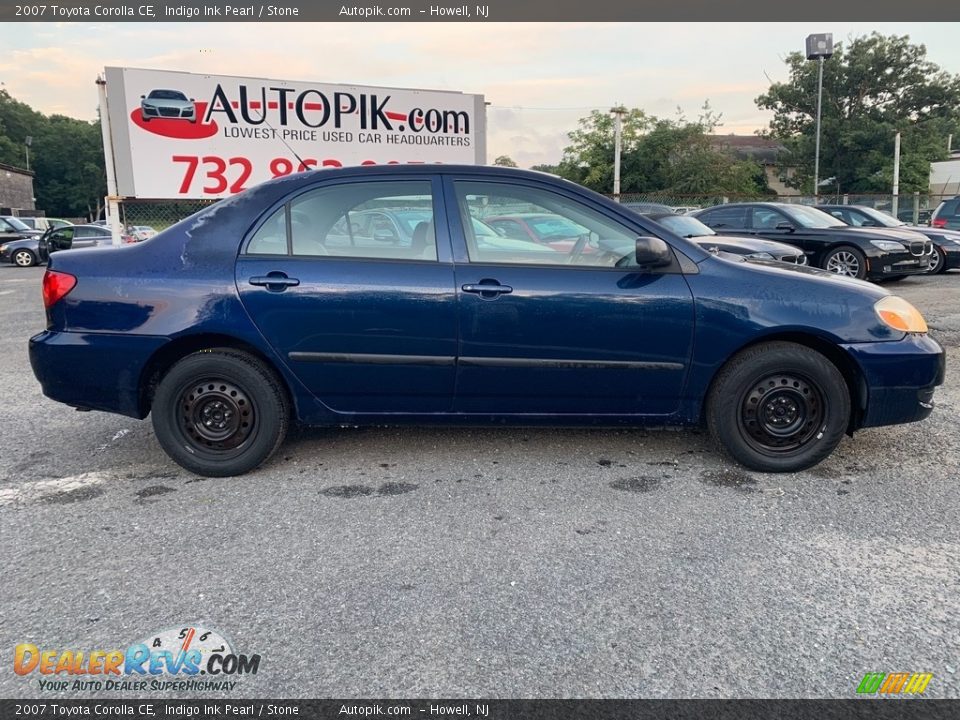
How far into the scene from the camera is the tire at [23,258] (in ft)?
66.8

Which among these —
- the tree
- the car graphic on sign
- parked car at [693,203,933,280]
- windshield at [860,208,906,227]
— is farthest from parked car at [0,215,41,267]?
the tree

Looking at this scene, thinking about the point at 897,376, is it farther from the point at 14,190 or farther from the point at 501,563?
the point at 14,190

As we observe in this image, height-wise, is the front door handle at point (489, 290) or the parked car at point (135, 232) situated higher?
the parked car at point (135, 232)

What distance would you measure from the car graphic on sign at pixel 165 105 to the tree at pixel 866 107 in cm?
4056

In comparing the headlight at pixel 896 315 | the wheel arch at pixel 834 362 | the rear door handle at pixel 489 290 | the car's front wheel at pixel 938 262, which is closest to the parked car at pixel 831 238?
the car's front wheel at pixel 938 262

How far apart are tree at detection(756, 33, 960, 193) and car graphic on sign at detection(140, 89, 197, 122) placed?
40.6 m

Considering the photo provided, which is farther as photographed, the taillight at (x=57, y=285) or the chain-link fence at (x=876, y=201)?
the chain-link fence at (x=876, y=201)

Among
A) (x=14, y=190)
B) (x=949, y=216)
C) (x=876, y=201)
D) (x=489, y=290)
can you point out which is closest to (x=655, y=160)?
(x=876, y=201)

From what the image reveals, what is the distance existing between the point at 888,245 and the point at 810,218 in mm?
1331

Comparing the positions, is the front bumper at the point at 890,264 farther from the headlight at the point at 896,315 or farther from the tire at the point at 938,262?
the headlight at the point at 896,315

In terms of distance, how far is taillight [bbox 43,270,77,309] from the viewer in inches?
144

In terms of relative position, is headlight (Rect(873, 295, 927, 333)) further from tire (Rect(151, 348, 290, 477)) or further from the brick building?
the brick building

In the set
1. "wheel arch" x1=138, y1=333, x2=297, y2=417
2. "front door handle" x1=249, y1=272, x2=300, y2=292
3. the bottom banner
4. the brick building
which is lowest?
the bottom banner

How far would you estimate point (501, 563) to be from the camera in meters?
2.87
